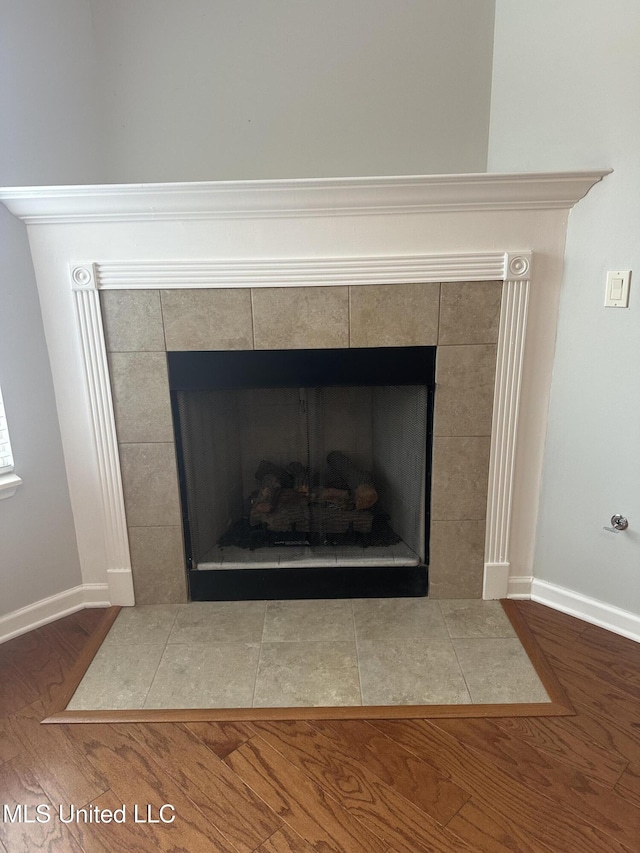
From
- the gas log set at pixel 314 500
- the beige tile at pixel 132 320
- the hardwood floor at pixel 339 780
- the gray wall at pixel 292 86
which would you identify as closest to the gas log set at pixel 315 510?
the gas log set at pixel 314 500

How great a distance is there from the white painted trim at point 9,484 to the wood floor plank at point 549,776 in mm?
1530

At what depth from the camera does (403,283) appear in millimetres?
1848

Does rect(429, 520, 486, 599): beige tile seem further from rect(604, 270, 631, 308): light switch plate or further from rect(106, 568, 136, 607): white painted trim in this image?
rect(106, 568, 136, 607): white painted trim

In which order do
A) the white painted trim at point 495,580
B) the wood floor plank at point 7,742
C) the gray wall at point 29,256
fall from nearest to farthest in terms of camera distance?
the wood floor plank at point 7,742, the gray wall at point 29,256, the white painted trim at point 495,580

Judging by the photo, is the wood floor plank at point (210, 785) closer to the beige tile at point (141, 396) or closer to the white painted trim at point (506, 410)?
the beige tile at point (141, 396)

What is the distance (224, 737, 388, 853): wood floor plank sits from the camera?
1309 millimetres

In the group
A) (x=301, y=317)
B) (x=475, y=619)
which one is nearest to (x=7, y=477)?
(x=301, y=317)

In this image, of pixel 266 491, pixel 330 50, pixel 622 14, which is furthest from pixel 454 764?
pixel 330 50

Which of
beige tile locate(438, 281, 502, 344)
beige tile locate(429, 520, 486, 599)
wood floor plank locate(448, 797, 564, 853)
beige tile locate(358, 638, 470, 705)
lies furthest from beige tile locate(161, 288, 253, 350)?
wood floor plank locate(448, 797, 564, 853)

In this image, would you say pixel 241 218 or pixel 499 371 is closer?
pixel 241 218

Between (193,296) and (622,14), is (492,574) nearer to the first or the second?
(193,296)

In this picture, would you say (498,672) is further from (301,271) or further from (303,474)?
(301,271)

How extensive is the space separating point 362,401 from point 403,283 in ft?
1.51

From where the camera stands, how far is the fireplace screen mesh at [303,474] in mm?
2076
